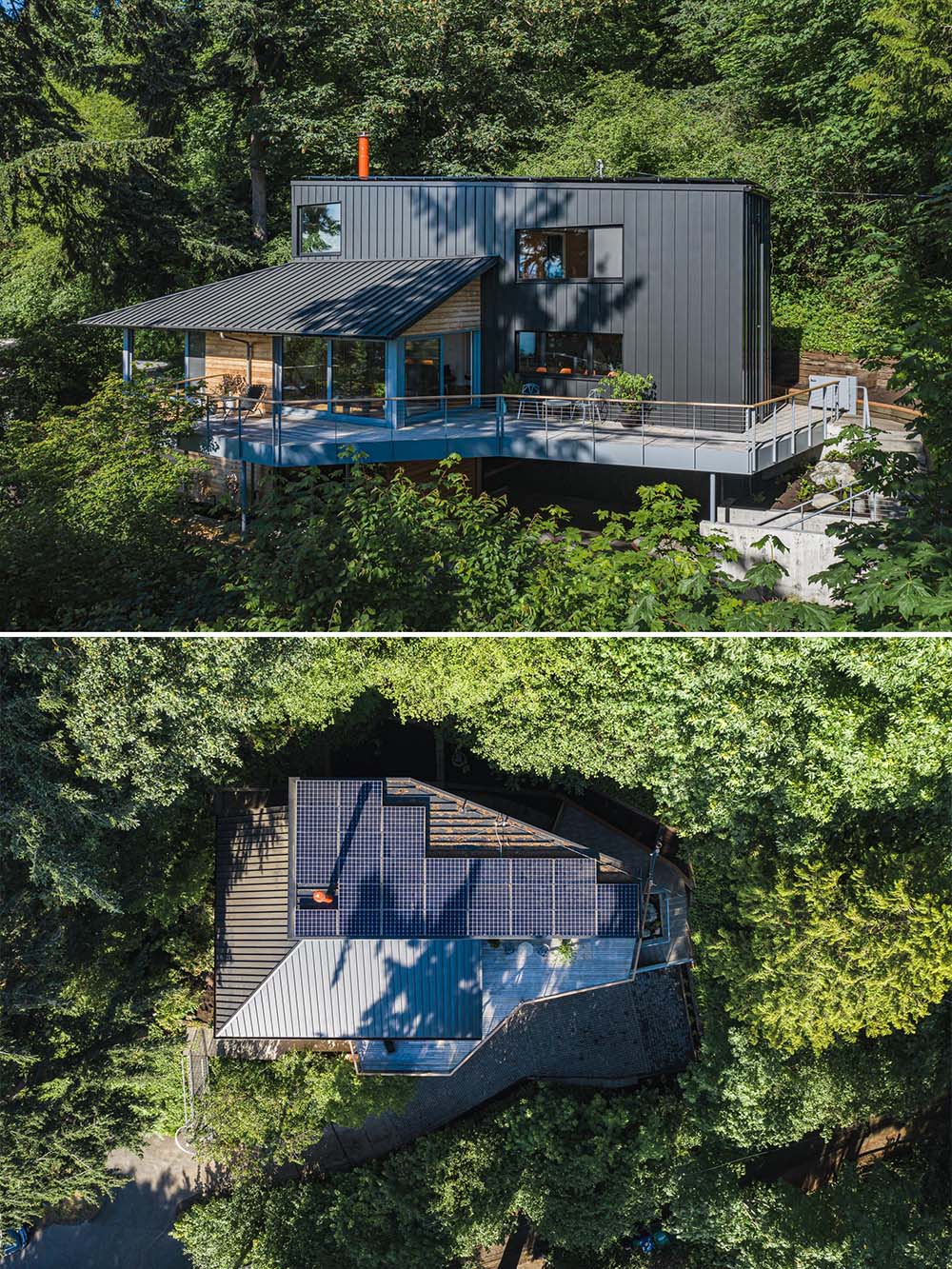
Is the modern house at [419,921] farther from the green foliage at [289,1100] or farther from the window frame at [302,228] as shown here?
the window frame at [302,228]

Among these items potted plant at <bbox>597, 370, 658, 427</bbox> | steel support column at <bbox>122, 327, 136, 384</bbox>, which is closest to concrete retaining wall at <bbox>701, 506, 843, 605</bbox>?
potted plant at <bbox>597, 370, 658, 427</bbox>

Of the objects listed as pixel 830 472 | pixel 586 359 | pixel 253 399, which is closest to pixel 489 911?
pixel 830 472

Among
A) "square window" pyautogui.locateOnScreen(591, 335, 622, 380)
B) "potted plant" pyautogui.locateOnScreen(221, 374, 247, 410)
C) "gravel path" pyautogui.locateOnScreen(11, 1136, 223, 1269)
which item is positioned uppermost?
"square window" pyautogui.locateOnScreen(591, 335, 622, 380)

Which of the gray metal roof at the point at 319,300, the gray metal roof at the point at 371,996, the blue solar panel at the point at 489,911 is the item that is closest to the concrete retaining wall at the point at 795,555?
the blue solar panel at the point at 489,911

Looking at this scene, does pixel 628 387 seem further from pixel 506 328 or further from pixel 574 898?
pixel 574 898

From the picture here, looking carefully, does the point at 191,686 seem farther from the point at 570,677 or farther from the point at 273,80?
the point at 273,80

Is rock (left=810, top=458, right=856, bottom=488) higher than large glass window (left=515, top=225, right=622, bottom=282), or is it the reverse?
large glass window (left=515, top=225, right=622, bottom=282)

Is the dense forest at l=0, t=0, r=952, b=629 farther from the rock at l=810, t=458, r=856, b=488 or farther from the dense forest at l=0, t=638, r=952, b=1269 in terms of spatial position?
the dense forest at l=0, t=638, r=952, b=1269
